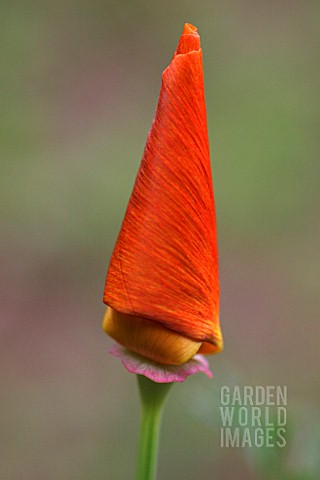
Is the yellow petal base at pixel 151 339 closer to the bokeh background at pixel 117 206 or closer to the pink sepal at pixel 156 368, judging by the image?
the pink sepal at pixel 156 368

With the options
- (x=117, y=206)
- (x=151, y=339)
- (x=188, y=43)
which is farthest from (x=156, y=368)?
(x=117, y=206)

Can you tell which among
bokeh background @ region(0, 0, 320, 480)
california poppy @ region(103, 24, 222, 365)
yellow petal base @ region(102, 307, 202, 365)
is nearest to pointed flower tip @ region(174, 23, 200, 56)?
california poppy @ region(103, 24, 222, 365)

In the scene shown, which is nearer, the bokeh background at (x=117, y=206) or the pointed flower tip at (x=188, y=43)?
the pointed flower tip at (x=188, y=43)

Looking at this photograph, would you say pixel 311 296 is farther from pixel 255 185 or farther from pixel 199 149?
pixel 199 149

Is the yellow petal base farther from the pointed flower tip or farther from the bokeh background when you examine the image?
the bokeh background

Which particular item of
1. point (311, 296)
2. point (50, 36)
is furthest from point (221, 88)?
Result: point (311, 296)

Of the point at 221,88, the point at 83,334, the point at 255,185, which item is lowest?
the point at 83,334

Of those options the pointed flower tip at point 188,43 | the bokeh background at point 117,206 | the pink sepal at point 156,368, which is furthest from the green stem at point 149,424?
the bokeh background at point 117,206

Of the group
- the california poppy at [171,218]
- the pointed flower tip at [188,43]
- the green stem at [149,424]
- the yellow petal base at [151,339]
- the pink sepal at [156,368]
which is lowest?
the green stem at [149,424]
